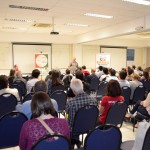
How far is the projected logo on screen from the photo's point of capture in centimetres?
1145

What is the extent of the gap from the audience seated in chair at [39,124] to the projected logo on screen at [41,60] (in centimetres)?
972

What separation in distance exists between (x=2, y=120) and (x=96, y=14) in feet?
18.1

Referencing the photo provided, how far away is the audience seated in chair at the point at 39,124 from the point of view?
5.63 ft

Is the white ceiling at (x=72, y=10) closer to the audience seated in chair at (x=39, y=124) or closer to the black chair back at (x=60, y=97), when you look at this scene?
the black chair back at (x=60, y=97)

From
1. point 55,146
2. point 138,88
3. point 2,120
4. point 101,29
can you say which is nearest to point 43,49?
point 101,29

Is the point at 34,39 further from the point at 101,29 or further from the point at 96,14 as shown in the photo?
the point at 96,14

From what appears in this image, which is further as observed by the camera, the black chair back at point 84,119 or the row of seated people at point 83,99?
the row of seated people at point 83,99

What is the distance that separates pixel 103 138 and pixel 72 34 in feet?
35.0

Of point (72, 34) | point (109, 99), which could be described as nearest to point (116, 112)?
point (109, 99)

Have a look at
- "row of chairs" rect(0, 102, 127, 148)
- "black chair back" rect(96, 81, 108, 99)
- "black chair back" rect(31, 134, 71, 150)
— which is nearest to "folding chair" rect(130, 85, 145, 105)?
"black chair back" rect(96, 81, 108, 99)

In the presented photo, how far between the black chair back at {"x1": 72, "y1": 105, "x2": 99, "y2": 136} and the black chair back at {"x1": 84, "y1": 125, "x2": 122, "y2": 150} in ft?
2.77

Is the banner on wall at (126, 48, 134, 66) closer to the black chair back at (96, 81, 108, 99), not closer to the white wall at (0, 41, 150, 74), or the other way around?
the white wall at (0, 41, 150, 74)

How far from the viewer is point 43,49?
11.9m

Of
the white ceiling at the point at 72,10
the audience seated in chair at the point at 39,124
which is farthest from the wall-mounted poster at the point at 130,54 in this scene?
the audience seated in chair at the point at 39,124
